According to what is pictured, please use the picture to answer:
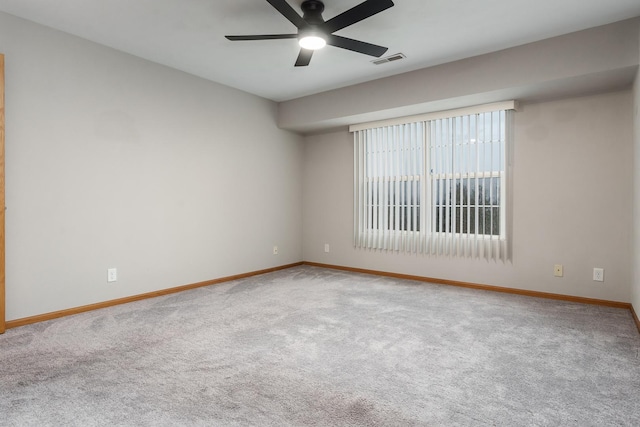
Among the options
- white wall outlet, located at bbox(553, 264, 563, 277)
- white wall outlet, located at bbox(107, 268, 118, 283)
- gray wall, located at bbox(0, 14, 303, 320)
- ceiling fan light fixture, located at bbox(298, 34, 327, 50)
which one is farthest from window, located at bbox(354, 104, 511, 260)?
white wall outlet, located at bbox(107, 268, 118, 283)

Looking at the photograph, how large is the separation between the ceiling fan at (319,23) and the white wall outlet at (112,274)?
8.02ft

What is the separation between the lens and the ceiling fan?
230 cm

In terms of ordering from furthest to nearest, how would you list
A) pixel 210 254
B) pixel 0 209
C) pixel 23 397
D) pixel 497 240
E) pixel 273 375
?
pixel 210 254
pixel 497 240
pixel 0 209
pixel 273 375
pixel 23 397

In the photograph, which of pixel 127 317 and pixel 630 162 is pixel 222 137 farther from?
pixel 630 162

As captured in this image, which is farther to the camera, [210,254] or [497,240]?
[210,254]

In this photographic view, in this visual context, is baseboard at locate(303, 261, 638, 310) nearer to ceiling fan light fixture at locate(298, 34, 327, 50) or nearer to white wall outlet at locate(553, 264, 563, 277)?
white wall outlet at locate(553, 264, 563, 277)

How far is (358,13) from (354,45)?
415 mm

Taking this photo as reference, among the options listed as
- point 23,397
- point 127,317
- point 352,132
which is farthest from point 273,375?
point 352,132

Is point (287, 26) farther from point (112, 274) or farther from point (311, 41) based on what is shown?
point (112, 274)

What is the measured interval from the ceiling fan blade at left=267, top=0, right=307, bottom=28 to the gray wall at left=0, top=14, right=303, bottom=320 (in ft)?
6.89

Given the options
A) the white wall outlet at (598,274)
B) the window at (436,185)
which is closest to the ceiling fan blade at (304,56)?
the window at (436,185)

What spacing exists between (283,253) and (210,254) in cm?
135

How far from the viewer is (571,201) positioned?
3.71 m

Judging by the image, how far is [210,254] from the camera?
14.7 ft
